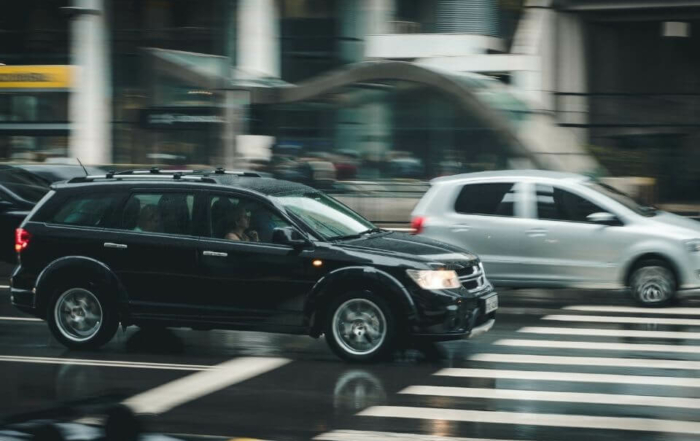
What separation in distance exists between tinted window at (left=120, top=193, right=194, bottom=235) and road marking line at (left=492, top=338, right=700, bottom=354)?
2996 millimetres

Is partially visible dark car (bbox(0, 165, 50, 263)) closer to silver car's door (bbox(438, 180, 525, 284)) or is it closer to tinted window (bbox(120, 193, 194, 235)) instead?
silver car's door (bbox(438, 180, 525, 284))

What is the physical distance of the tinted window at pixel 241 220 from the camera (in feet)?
33.0

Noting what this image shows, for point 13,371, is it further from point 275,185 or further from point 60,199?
point 275,185

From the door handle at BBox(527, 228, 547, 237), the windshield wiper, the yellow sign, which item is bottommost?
the door handle at BBox(527, 228, 547, 237)

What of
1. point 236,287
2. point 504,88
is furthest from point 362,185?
point 236,287

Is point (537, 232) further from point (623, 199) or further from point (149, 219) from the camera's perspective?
point (149, 219)

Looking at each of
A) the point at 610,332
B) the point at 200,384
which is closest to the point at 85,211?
the point at 200,384

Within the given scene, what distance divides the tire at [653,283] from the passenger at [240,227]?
5179 millimetres

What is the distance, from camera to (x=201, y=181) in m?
10.4

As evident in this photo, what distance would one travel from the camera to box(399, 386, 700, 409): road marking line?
26.5 feet

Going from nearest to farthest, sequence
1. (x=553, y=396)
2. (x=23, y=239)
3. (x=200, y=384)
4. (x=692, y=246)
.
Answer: (x=553, y=396)
(x=200, y=384)
(x=23, y=239)
(x=692, y=246)

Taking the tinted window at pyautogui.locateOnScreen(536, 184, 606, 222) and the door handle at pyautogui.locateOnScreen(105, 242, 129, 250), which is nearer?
the door handle at pyautogui.locateOnScreen(105, 242, 129, 250)

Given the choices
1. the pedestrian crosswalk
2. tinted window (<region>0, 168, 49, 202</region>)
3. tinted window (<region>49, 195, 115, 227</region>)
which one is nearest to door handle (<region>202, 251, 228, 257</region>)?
tinted window (<region>49, 195, 115, 227</region>)

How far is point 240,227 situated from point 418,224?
4.30 meters
